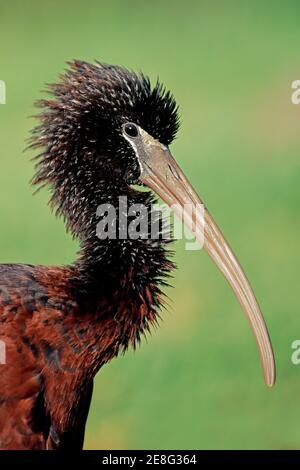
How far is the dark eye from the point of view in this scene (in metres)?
4.62

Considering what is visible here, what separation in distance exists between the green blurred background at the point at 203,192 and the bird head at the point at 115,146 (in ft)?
6.36

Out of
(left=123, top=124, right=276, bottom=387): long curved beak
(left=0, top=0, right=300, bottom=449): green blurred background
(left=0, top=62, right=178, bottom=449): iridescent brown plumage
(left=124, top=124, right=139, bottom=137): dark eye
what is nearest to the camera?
(left=0, top=62, right=178, bottom=449): iridescent brown plumage

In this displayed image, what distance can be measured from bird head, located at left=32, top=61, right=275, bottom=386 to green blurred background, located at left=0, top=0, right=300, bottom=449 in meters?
1.94

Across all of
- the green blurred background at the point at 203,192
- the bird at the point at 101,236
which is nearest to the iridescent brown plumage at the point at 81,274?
the bird at the point at 101,236

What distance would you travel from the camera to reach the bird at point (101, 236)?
→ 4422mm

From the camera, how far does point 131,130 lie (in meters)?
4.62

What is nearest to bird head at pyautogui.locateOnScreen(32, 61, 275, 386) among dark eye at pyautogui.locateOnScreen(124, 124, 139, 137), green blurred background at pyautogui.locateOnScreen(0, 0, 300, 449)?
dark eye at pyautogui.locateOnScreen(124, 124, 139, 137)

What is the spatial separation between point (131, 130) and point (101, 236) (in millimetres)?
414

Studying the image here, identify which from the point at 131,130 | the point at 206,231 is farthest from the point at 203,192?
the point at 206,231

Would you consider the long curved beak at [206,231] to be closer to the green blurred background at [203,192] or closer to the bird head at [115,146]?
the bird head at [115,146]

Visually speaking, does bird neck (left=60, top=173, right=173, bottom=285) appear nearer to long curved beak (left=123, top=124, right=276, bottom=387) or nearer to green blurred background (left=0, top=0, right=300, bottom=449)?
long curved beak (left=123, top=124, right=276, bottom=387)
